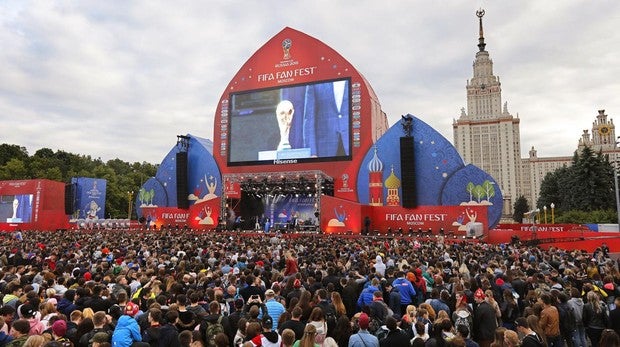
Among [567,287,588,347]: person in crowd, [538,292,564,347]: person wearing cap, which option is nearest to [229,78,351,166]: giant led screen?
[567,287,588,347]: person in crowd

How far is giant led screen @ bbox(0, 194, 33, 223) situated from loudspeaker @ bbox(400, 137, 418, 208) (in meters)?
35.0

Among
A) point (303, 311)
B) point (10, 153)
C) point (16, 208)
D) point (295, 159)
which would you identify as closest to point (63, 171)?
point (10, 153)

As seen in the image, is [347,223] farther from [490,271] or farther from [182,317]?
[182,317]

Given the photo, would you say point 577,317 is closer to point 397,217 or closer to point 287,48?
point 397,217

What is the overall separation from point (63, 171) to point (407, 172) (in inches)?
2454

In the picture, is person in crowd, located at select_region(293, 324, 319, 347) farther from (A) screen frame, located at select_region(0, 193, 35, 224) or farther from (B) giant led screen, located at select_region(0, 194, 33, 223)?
(B) giant led screen, located at select_region(0, 194, 33, 223)

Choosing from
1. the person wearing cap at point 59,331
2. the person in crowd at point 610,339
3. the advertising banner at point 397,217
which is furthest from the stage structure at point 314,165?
the person wearing cap at point 59,331

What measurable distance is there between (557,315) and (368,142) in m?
30.1

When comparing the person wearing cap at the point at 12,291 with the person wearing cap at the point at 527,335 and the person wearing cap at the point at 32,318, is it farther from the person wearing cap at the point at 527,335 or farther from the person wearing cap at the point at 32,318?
the person wearing cap at the point at 527,335

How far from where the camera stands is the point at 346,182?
36000 mm

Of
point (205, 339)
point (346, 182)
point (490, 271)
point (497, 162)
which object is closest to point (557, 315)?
point (490, 271)

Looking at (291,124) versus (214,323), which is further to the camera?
(291,124)

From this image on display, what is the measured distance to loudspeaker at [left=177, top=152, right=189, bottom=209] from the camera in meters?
40.4

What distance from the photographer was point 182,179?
4078 centimetres
